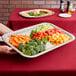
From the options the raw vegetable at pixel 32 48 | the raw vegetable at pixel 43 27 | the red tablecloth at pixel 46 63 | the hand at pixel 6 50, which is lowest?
the red tablecloth at pixel 46 63

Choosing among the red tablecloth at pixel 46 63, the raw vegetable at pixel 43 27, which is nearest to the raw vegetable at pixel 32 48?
the red tablecloth at pixel 46 63

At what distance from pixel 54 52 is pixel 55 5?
200cm

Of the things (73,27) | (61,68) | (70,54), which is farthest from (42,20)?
(61,68)

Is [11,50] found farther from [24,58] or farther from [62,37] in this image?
[62,37]

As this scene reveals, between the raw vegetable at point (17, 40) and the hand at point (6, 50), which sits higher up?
the raw vegetable at point (17, 40)

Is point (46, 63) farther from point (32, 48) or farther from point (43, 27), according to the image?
point (43, 27)

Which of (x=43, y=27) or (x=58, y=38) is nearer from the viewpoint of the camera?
(x=58, y=38)

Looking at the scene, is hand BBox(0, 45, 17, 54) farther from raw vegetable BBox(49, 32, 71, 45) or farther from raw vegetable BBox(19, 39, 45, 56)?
raw vegetable BBox(49, 32, 71, 45)

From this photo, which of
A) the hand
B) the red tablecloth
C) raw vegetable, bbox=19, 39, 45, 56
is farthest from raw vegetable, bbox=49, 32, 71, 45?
the hand

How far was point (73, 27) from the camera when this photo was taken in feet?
6.24

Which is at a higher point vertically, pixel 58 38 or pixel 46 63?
pixel 58 38

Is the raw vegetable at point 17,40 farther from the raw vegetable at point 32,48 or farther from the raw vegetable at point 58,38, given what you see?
the raw vegetable at point 58,38

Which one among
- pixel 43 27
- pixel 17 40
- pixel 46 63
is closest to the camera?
pixel 46 63

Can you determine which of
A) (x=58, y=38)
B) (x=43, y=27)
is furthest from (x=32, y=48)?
(x=43, y=27)
